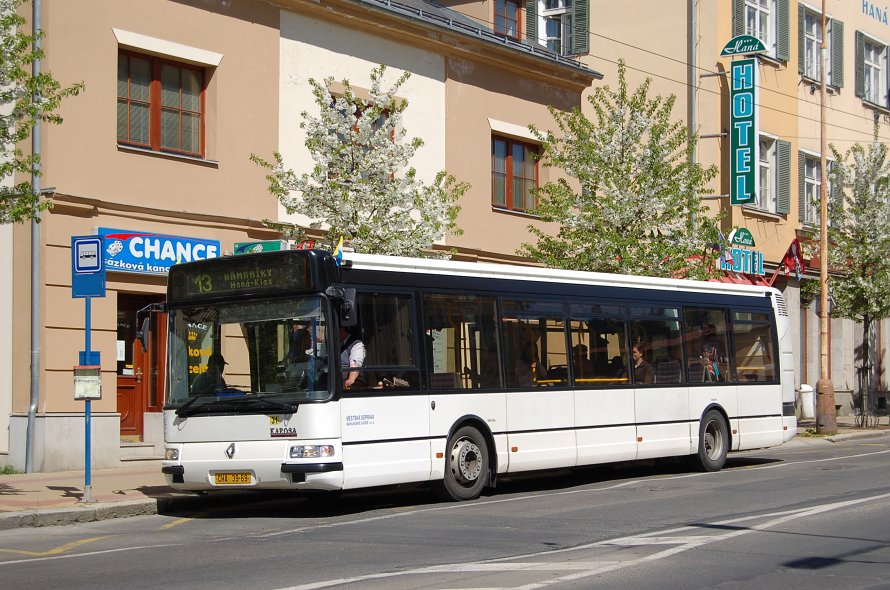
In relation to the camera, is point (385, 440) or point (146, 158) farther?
point (146, 158)

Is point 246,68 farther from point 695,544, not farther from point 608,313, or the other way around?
point 695,544

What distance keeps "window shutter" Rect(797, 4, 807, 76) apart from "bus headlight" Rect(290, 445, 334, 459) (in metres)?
29.0

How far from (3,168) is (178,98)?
305 inches

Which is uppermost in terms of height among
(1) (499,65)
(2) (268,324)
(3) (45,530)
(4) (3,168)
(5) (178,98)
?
(1) (499,65)

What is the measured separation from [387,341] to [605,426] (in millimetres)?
4301

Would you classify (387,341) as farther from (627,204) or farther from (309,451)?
(627,204)

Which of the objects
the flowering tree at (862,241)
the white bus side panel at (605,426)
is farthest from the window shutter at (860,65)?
the white bus side panel at (605,426)

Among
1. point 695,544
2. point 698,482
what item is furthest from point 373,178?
point 695,544

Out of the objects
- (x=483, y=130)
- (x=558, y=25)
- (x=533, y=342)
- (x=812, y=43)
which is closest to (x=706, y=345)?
(x=533, y=342)

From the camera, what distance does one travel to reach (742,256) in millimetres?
34188

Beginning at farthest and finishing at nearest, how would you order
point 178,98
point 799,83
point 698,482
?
point 799,83
point 178,98
point 698,482

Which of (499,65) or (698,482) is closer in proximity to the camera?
(698,482)

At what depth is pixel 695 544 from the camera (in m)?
10.5

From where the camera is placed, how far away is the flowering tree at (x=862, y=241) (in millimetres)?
33781
